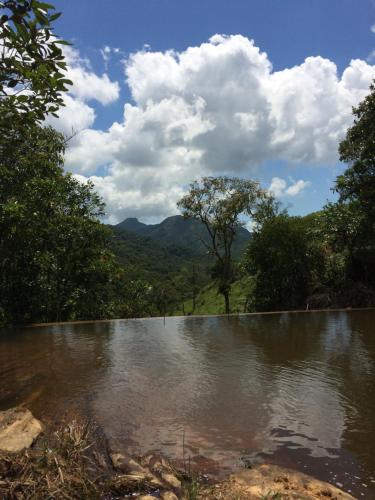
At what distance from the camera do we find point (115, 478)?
11.1 ft

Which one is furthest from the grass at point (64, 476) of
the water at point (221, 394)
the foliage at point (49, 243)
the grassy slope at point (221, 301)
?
the grassy slope at point (221, 301)

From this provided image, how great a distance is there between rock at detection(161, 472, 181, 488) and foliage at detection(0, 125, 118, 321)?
1139 centimetres

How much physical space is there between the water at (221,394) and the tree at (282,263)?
37.6 feet

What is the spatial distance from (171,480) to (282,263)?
20272 mm

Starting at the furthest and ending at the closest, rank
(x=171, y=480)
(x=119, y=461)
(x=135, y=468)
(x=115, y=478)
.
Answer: (x=119, y=461) → (x=135, y=468) → (x=171, y=480) → (x=115, y=478)

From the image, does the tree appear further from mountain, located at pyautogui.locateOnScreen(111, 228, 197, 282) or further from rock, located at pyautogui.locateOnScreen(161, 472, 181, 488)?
mountain, located at pyautogui.locateOnScreen(111, 228, 197, 282)

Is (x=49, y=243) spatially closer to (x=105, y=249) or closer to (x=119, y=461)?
(x=105, y=249)

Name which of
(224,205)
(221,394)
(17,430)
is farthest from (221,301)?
(17,430)

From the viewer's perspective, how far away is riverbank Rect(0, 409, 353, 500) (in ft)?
10.1

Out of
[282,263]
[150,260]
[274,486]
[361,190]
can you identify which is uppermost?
[150,260]

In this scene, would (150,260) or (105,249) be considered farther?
(150,260)

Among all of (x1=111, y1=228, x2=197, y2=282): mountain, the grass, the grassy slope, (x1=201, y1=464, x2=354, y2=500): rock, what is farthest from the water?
(x1=111, y1=228, x2=197, y2=282): mountain

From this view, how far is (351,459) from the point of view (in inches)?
157

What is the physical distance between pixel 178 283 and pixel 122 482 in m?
78.4
